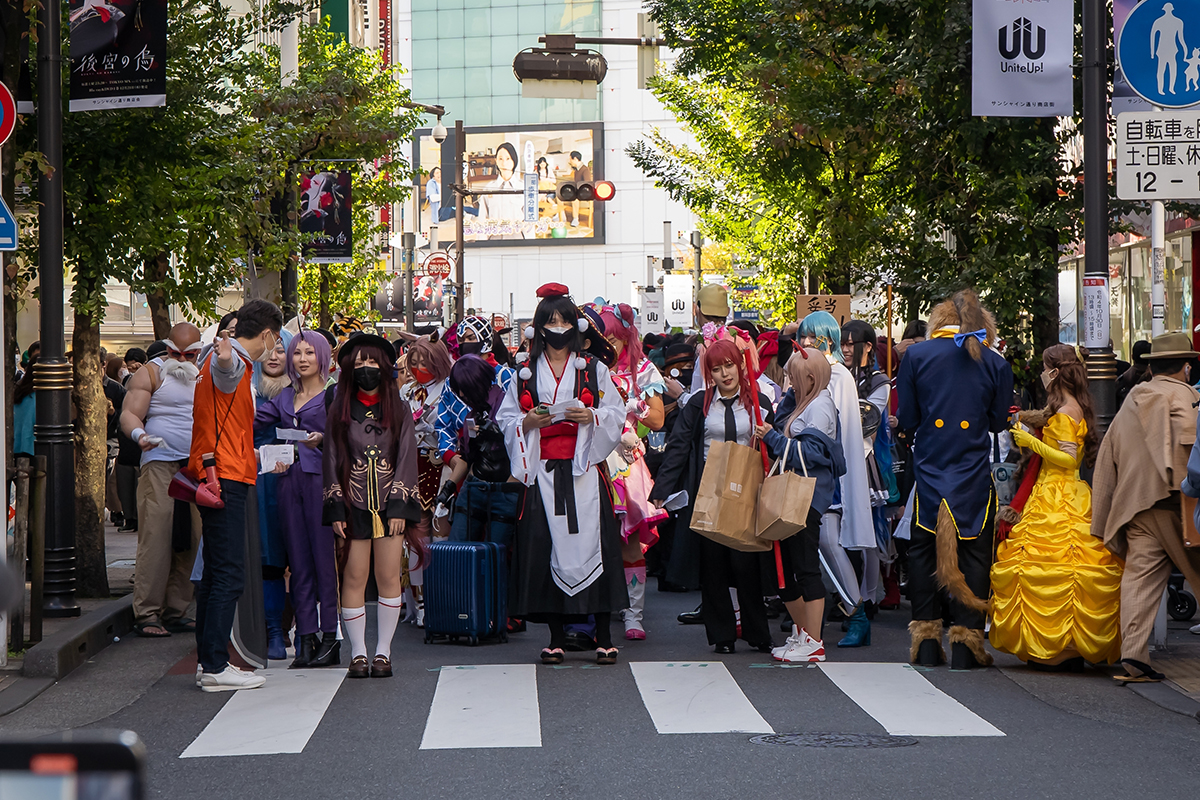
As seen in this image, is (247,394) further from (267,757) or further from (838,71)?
(838,71)

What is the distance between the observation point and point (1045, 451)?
28.1ft

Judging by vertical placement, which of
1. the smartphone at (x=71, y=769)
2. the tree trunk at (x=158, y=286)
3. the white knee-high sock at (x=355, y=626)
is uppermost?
the tree trunk at (x=158, y=286)

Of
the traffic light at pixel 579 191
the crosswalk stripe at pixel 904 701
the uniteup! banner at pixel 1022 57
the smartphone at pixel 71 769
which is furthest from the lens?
the traffic light at pixel 579 191

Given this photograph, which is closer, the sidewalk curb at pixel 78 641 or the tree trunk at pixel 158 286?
the sidewalk curb at pixel 78 641

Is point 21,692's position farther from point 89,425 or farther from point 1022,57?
point 1022,57

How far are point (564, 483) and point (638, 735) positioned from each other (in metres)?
2.36

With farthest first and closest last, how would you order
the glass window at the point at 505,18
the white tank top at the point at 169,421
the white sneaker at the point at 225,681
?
the glass window at the point at 505,18, the white tank top at the point at 169,421, the white sneaker at the point at 225,681

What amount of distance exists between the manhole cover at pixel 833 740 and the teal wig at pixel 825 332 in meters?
3.74

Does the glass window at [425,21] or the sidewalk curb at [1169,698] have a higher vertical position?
the glass window at [425,21]

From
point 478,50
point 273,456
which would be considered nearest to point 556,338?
point 273,456

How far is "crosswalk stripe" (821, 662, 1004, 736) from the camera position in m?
6.91

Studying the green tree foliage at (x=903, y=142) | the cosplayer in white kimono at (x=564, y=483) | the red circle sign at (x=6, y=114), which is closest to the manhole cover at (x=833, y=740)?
the cosplayer in white kimono at (x=564, y=483)

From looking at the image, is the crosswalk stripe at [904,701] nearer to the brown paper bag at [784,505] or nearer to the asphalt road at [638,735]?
the asphalt road at [638,735]

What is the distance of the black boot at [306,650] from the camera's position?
888cm
